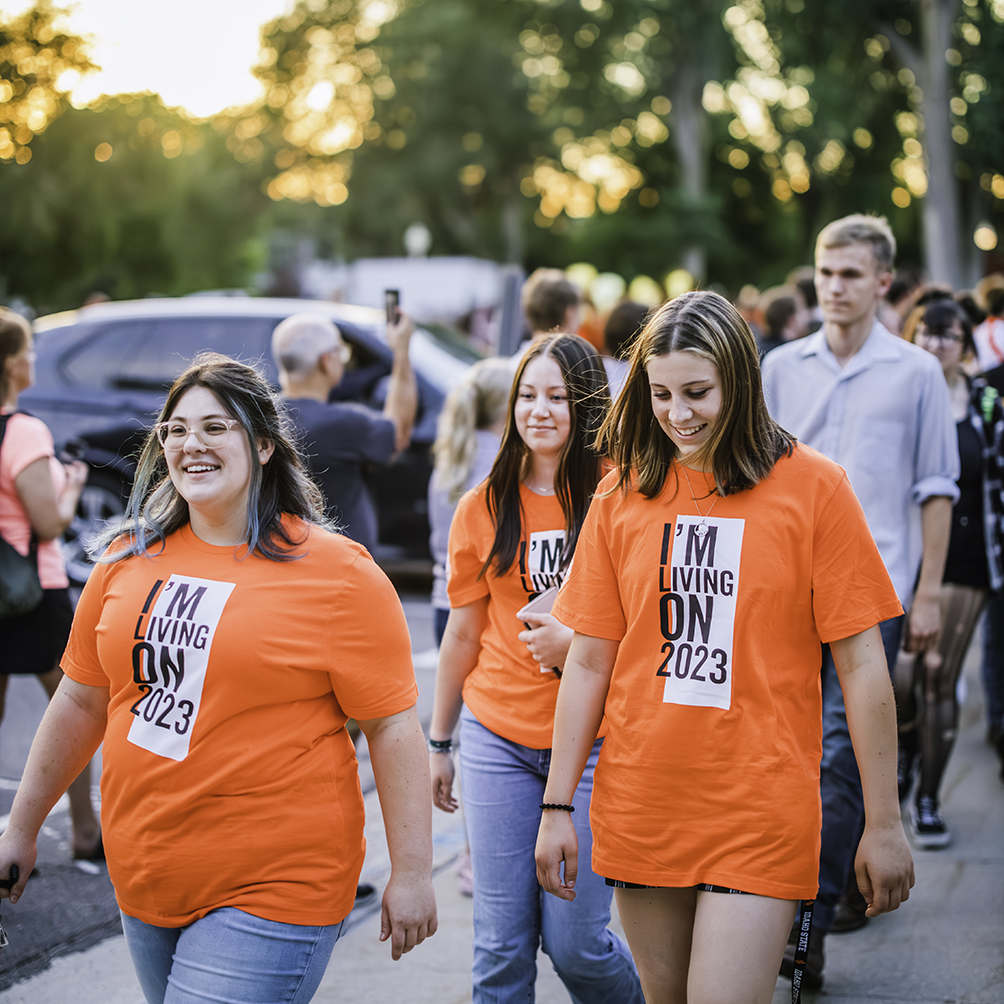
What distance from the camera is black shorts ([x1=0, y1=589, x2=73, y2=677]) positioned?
416cm

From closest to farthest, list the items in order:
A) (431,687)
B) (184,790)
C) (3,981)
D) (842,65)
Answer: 1. (184,790)
2. (3,981)
3. (431,687)
4. (842,65)

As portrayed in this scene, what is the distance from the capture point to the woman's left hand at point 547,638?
8.96ft

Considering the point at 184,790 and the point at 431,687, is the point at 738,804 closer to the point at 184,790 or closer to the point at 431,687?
the point at 184,790

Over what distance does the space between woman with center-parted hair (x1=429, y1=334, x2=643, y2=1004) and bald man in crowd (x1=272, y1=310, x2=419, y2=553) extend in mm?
1296

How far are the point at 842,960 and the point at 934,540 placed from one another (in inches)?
53.0

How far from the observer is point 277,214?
140ft

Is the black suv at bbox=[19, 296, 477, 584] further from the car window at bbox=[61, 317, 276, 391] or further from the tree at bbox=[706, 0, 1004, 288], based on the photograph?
the tree at bbox=[706, 0, 1004, 288]

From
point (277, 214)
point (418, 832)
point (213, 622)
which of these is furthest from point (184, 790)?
point (277, 214)

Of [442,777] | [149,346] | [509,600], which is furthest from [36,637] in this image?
[149,346]

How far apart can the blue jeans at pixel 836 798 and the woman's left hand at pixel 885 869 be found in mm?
1234

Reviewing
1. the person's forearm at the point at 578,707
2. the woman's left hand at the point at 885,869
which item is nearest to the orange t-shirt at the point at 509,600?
the person's forearm at the point at 578,707

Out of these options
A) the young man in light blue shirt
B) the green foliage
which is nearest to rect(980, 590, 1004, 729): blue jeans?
the young man in light blue shirt

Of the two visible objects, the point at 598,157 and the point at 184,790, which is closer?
the point at 184,790

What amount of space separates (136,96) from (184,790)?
23.8 m
